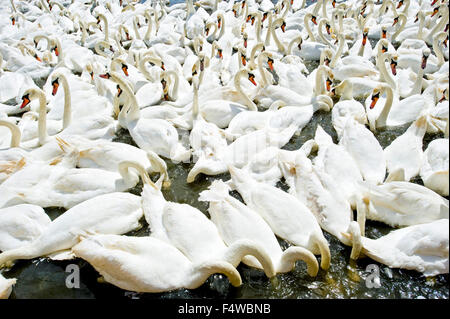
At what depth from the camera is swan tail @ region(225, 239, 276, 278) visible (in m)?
4.55

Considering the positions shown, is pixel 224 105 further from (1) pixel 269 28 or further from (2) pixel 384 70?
(1) pixel 269 28

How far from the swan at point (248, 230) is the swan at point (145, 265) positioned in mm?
579

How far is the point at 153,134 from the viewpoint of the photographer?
732 cm

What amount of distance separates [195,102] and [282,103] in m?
1.82

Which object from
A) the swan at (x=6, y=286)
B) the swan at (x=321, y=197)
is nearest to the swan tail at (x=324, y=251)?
the swan at (x=321, y=197)

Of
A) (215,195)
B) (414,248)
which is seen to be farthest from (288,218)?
(414,248)

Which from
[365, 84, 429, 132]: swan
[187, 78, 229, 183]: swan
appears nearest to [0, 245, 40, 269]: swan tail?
[187, 78, 229, 183]: swan

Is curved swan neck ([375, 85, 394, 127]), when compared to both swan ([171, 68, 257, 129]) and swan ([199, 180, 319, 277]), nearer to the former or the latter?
swan ([171, 68, 257, 129])

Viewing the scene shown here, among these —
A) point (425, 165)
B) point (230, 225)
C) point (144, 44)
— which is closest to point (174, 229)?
point (230, 225)

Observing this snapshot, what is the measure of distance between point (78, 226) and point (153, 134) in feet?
8.29

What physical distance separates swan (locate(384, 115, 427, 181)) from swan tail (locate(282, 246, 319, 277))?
244 cm

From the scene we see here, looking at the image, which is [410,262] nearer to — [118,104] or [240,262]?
[240,262]

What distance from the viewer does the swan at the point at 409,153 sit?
633 centimetres
